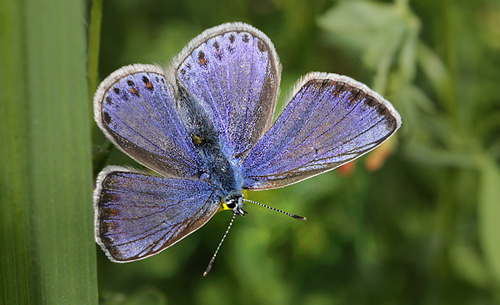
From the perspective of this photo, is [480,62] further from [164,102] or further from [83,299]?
[83,299]

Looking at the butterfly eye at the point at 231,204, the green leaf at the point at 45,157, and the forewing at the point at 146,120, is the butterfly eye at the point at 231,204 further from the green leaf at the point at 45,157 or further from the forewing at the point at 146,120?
the green leaf at the point at 45,157

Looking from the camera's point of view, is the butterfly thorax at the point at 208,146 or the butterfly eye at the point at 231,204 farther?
the butterfly thorax at the point at 208,146

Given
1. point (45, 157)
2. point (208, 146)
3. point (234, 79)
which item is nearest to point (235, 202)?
point (208, 146)

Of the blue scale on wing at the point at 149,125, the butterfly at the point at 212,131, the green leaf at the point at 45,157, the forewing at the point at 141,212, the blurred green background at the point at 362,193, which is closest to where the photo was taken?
the green leaf at the point at 45,157

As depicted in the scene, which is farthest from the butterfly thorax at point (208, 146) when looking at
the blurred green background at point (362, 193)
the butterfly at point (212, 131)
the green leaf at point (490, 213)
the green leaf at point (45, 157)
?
the green leaf at point (490, 213)

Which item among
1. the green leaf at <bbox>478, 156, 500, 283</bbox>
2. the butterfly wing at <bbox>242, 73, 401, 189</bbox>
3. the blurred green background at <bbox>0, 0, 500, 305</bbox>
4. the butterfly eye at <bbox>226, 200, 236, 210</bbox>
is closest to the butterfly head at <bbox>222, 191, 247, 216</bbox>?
the butterfly eye at <bbox>226, 200, 236, 210</bbox>

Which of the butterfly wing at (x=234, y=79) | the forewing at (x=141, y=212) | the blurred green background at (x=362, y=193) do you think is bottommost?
the blurred green background at (x=362, y=193)
